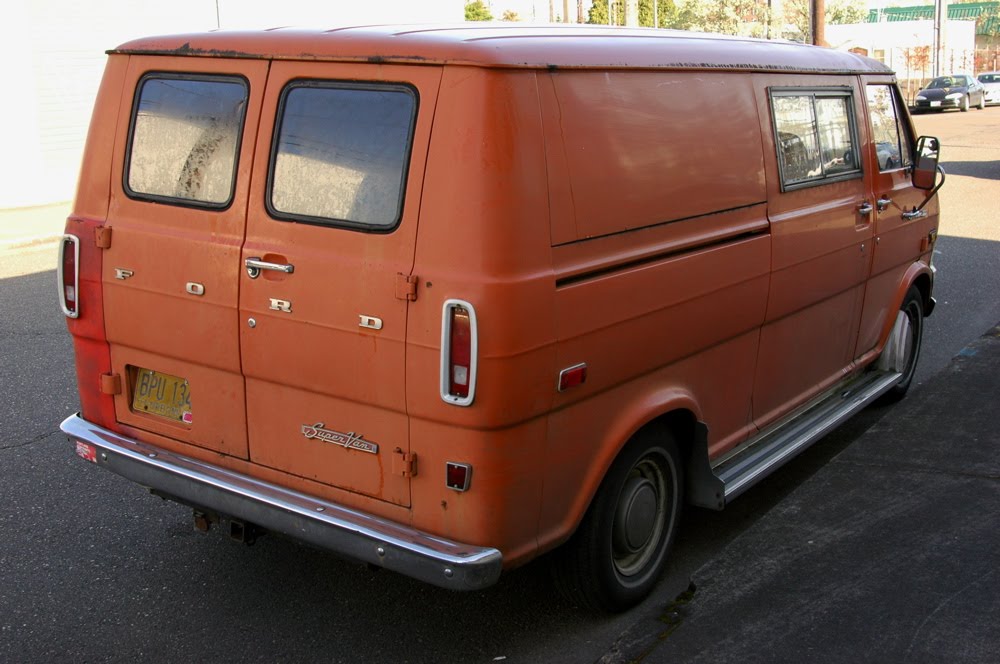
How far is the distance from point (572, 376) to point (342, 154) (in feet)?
3.64

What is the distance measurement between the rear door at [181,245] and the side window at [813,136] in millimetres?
2463

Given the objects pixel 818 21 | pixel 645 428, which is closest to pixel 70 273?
pixel 645 428

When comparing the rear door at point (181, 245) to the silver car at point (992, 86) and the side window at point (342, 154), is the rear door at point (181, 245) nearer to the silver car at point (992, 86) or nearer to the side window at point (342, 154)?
the side window at point (342, 154)

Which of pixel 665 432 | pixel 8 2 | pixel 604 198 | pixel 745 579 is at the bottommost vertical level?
pixel 745 579

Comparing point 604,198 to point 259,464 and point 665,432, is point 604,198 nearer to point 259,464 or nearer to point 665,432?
point 665,432

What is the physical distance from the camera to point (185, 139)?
4.13 m

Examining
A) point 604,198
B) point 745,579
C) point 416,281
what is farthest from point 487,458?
point 745,579

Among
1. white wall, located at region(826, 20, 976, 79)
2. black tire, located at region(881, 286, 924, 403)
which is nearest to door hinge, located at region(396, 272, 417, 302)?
black tire, located at region(881, 286, 924, 403)

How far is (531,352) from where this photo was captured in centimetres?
346

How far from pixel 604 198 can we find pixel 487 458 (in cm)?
102

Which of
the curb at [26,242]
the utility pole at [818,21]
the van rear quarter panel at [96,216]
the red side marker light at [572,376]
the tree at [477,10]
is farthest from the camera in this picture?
the tree at [477,10]

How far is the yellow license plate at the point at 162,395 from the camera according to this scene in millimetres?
A: 4211

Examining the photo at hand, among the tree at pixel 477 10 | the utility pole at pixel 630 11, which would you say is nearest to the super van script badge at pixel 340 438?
the utility pole at pixel 630 11

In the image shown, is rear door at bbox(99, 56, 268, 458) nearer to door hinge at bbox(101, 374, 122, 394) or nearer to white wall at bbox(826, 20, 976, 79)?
door hinge at bbox(101, 374, 122, 394)
